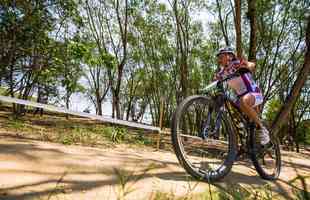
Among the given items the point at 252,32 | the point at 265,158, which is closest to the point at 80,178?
the point at 265,158

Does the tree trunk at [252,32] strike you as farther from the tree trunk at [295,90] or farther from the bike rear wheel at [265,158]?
the bike rear wheel at [265,158]

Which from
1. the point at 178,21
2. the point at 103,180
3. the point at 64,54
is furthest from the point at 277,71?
the point at 103,180

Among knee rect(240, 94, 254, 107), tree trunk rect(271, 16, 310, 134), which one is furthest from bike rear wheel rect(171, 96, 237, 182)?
tree trunk rect(271, 16, 310, 134)

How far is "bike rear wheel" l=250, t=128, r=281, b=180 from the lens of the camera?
10.7 feet

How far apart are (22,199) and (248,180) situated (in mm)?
2292

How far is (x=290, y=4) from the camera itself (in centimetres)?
1495

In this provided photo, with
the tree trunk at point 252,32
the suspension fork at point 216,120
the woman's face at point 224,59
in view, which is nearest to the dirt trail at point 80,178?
the suspension fork at point 216,120

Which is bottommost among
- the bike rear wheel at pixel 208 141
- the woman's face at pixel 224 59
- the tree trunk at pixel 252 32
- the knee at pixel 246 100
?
the bike rear wheel at pixel 208 141

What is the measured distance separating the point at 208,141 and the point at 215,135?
10 centimetres

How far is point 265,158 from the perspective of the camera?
12.2ft

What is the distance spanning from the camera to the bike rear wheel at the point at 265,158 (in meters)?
3.27

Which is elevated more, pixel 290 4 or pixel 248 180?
pixel 290 4

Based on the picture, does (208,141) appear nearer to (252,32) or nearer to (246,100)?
(246,100)

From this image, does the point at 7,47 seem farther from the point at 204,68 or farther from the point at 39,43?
the point at 204,68
